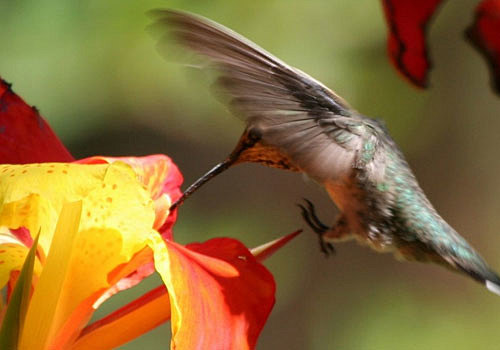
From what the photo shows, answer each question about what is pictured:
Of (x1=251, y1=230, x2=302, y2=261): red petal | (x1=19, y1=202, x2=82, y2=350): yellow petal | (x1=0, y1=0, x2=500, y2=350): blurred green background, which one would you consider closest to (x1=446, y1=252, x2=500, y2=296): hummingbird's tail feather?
(x1=251, y1=230, x2=302, y2=261): red petal

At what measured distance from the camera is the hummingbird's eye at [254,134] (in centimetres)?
91

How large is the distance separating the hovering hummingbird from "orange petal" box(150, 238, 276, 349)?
5.0 inches

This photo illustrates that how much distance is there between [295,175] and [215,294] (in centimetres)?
173

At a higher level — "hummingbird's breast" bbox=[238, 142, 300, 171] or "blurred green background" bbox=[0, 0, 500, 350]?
"hummingbird's breast" bbox=[238, 142, 300, 171]

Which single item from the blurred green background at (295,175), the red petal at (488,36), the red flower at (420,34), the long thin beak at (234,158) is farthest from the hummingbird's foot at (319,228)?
the blurred green background at (295,175)

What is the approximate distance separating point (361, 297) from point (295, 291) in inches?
8.9

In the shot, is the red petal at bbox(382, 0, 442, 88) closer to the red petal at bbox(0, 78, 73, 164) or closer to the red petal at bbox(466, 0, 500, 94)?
the red petal at bbox(466, 0, 500, 94)

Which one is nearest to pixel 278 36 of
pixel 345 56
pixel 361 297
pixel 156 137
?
pixel 345 56

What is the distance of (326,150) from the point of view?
0.96 meters

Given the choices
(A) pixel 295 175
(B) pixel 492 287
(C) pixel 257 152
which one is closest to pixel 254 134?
(C) pixel 257 152

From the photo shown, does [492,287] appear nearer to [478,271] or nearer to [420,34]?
[478,271]

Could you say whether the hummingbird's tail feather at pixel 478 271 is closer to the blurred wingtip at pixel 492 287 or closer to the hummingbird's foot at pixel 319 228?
the blurred wingtip at pixel 492 287

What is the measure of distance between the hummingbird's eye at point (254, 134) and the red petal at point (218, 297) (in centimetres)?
11

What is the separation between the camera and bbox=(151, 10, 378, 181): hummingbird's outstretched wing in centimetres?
84
